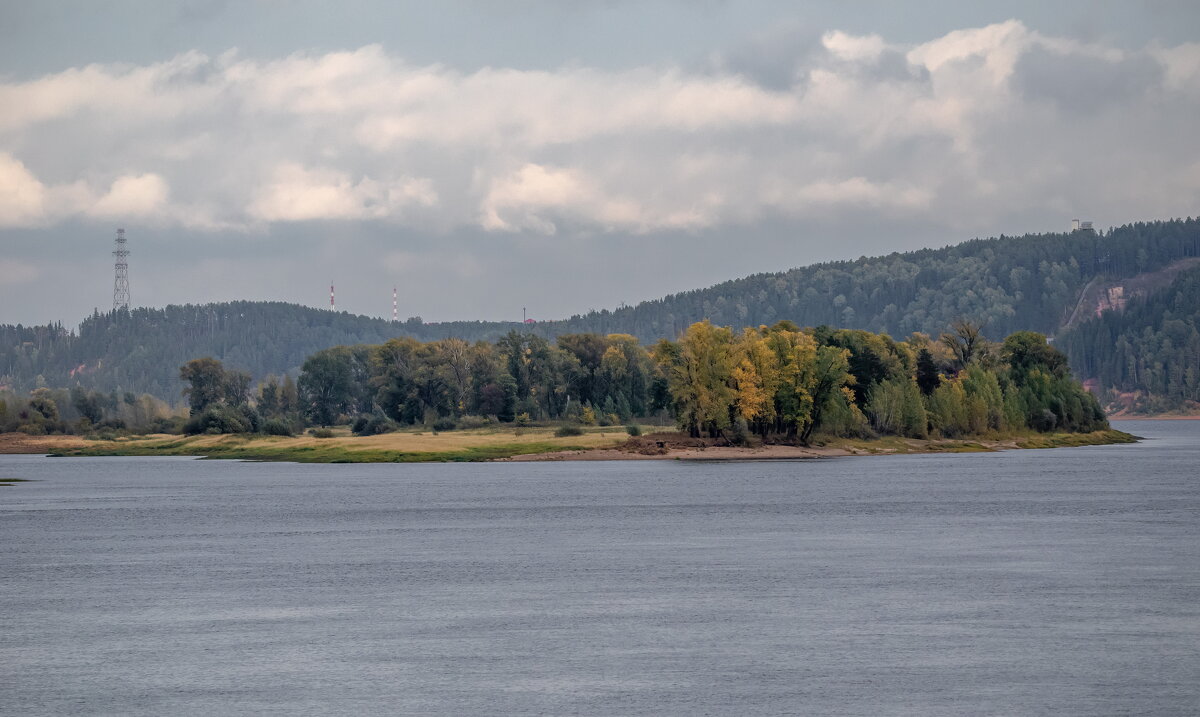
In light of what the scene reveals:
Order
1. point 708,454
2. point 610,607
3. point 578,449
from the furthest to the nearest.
A: point 578,449, point 708,454, point 610,607

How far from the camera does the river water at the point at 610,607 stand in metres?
32.5

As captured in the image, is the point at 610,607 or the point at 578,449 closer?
the point at 610,607

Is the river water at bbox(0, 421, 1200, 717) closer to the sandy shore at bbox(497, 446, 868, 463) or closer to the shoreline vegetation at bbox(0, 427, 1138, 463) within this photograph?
the sandy shore at bbox(497, 446, 868, 463)

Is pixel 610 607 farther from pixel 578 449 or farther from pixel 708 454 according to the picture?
pixel 578 449

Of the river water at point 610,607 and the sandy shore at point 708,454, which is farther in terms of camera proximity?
the sandy shore at point 708,454

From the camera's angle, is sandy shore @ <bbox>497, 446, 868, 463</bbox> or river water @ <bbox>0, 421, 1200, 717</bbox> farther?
sandy shore @ <bbox>497, 446, 868, 463</bbox>

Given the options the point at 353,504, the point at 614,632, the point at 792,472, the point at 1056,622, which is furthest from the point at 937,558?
the point at 792,472

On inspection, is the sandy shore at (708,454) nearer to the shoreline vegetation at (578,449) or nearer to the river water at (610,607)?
the shoreline vegetation at (578,449)

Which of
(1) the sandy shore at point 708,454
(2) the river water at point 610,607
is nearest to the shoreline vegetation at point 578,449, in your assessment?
(1) the sandy shore at point 708,454

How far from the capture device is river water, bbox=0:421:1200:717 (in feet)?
107

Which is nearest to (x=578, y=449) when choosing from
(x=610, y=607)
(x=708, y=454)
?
(x=708, y=454)

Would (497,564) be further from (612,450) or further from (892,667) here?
(612,450)

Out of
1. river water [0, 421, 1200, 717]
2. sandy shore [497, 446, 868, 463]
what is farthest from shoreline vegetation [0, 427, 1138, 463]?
river water [0, 421, 1200, 717]

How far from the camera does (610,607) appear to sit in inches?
1828
